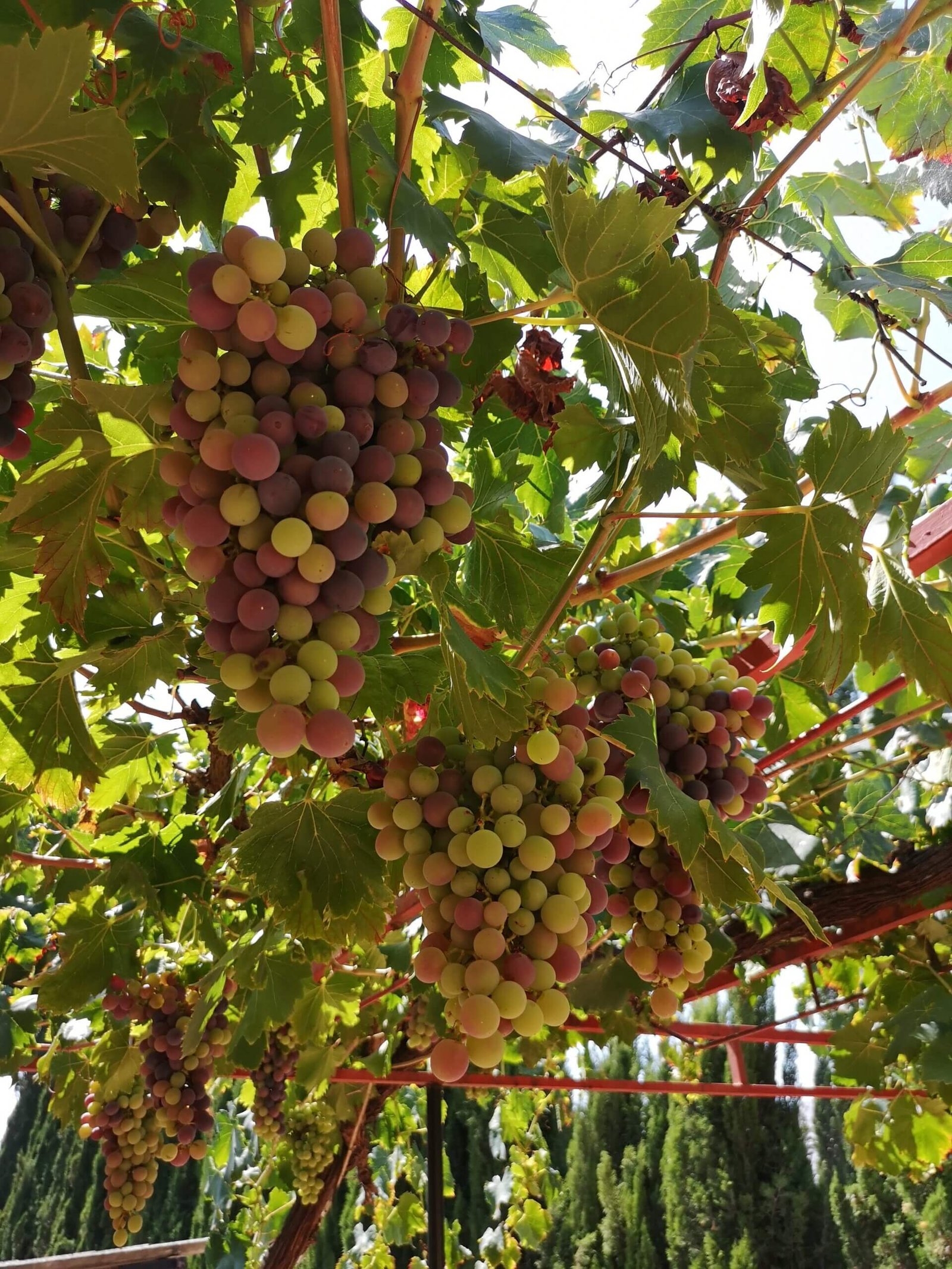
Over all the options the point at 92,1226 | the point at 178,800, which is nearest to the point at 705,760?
the point at 178,800

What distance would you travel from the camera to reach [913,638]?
155cm

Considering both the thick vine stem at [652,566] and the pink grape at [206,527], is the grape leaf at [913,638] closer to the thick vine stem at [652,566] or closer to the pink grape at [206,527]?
the thick vine stem at [652,566]

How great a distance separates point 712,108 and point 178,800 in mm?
2105

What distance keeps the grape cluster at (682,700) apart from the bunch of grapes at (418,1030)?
5.76 ft

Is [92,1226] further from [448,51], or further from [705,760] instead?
[448,51]

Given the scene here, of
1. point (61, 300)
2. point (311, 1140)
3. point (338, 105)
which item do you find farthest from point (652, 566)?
point (311, 1140)

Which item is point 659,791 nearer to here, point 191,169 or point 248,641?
point 248,641

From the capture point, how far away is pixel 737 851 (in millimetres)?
1381

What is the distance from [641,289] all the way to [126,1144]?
118 inches

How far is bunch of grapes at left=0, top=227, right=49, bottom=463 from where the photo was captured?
985 mm

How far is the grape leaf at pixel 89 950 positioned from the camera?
7.61ft

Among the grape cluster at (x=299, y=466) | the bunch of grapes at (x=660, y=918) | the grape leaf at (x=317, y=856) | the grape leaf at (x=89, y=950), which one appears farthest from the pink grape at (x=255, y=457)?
the grape leaf at (x=89, y=950)

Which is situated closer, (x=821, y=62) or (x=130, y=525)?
(x=130, y=525)

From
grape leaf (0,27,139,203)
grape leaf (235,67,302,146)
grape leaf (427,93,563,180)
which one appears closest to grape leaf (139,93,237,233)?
grape leaf (235,67,302,146)
